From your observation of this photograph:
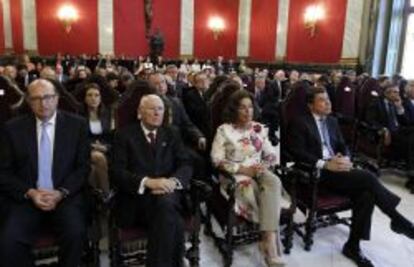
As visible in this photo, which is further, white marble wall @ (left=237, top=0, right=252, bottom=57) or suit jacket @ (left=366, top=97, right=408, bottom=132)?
white marble wall @ (left=237, top=0, right=252, bottom=57)

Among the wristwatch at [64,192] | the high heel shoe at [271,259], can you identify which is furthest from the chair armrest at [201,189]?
the wristwatch at [64,192]

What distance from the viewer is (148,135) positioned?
101 inches

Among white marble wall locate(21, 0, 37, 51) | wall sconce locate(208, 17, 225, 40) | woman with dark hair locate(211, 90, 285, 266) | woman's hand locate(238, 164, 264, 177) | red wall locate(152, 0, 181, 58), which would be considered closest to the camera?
woman with dark hair locate(211, 90, 285, 266)

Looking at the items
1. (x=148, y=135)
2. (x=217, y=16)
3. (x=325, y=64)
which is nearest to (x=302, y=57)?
(x=325, y=64)

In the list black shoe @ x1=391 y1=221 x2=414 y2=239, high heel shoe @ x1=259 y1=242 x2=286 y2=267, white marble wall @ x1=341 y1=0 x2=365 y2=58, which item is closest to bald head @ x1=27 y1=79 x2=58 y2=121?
high heel shoe @ x1=259 y1=242 x2=286 y2=267

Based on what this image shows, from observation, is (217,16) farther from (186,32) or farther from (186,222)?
Result: (186,222)

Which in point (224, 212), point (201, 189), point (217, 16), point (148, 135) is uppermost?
point (217, 16)

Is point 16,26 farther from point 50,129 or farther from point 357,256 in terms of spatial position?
point 357,256

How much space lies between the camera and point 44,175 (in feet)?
7.66

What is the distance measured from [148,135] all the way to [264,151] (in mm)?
886

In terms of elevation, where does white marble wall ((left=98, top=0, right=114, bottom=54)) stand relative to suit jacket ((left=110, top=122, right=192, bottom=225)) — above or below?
above

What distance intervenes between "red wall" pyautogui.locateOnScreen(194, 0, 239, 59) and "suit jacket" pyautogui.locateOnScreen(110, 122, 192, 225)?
10.5 metres

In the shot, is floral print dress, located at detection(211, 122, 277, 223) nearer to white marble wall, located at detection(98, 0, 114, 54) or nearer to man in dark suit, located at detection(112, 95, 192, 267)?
man in dark suit, located at detection(112, 95, 192, 267)

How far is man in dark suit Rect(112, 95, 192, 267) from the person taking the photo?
227 centimetres
